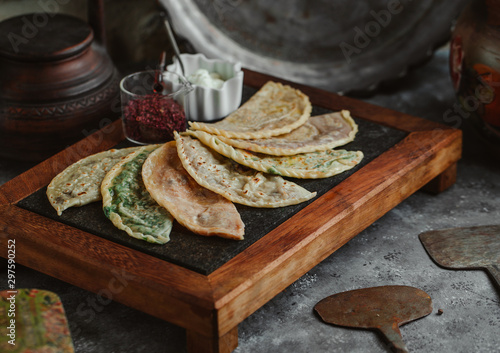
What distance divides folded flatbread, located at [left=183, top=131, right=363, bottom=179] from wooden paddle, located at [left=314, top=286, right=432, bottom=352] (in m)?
0.49

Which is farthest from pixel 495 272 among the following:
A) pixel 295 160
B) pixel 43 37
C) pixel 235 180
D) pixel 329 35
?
pixel 43 37

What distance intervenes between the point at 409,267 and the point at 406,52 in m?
1.77

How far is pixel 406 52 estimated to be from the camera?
403 centimetres

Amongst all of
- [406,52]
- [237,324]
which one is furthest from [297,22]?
[237,324]

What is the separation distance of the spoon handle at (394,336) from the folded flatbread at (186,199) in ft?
1.83

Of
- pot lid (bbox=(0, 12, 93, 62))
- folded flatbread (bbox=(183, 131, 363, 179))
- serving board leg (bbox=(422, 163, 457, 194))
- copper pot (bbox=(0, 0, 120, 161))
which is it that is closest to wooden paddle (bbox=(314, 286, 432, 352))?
folded flatbread (bbox=(183, 131, 363, 179))

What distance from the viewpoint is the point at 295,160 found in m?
2.75

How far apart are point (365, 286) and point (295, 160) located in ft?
1.86

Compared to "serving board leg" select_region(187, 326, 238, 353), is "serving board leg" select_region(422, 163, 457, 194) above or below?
below

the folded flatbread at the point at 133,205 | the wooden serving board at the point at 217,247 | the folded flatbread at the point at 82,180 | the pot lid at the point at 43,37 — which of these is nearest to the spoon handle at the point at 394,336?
the wooden serving board at the point at 217,247

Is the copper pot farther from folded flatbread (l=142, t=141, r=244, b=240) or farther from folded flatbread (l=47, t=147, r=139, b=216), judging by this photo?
folded flatbread (l=142, t=141, r=244, b=240)

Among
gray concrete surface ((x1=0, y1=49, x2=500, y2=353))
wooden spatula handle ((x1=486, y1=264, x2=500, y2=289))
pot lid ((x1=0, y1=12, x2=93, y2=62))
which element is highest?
pot lid ((x1=0, y1=12, x2=93, y2=62))

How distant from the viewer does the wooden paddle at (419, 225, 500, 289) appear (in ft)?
8.56

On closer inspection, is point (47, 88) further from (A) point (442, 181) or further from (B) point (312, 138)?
(A) point (442, 181)
